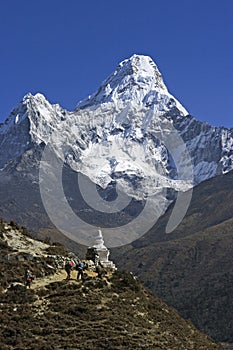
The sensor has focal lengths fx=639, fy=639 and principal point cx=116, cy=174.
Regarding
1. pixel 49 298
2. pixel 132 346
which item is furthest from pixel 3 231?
pixel 132 346

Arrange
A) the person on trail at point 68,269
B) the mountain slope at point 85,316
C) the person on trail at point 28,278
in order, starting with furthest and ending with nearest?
the person on trail at point 68,269
the person on trail at point 28,278
the mountain slope at point 85,316

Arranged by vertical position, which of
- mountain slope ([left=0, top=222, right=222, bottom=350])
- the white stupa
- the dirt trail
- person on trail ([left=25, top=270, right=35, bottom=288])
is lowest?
mountain slope ([left=0, top=222, right=222, bottom=350])

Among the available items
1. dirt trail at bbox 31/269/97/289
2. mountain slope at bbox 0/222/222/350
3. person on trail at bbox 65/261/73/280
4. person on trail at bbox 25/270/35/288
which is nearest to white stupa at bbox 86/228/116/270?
dirt trail at bbox 31/269/97/289

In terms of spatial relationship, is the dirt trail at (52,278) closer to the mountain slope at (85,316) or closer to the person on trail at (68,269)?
the mountain slope at (85,316)

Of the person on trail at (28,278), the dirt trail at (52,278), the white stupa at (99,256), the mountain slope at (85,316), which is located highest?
the white stupa at (99,256)

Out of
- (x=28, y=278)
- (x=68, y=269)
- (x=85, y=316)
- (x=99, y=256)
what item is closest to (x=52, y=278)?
(x=68, y=269)

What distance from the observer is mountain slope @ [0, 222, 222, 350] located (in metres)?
34.6

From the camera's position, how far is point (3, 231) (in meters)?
53.3

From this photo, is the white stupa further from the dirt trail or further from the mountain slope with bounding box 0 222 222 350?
the mountain slope with bounding box 0 222 222 350

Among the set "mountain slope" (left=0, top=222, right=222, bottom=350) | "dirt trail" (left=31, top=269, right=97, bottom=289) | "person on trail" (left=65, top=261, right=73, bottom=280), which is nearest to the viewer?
"mountain slope" (left=0, top=222, right=222, bottom=350)

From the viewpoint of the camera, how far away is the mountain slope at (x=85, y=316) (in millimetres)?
34594

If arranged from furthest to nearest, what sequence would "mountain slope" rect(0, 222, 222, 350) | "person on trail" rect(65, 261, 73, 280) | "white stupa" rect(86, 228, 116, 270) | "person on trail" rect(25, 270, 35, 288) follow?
"white stupa" rect(86, 228, 116, 270), "person on trail" rect(65, 261, 73, 280), "person on trail" rect(25, 270, 35, 288), "mountain slope" rect(0, 222, 222, 350)

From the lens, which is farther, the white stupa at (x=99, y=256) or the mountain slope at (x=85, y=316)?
the white stupa at (x=99, y=256)

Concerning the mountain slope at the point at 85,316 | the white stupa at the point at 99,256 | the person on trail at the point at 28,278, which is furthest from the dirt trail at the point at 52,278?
the white stupa at the point at 99,256
